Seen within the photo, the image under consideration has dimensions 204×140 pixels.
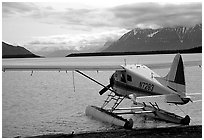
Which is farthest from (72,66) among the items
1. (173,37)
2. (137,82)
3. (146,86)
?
(173,37)

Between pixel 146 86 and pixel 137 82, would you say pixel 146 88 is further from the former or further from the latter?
pixel 137 82

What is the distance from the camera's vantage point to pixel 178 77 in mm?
7160

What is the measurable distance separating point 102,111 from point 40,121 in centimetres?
203

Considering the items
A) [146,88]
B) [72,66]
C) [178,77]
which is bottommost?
[146,88]

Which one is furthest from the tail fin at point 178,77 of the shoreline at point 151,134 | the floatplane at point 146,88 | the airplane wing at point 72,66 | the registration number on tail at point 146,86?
the shoreline at point 151,134

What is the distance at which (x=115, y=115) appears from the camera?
8016 mm

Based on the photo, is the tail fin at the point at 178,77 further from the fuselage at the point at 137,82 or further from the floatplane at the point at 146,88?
the fuselage at the point at 137,82

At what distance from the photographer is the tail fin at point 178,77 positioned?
709cm

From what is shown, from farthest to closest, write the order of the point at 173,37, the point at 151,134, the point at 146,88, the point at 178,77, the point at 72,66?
the point at 173,37
the point at 72,66
the point at 146,88
the point at 178,77
the point at 151,134

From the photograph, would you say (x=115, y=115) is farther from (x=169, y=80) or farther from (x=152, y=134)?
(x=152, y=134)

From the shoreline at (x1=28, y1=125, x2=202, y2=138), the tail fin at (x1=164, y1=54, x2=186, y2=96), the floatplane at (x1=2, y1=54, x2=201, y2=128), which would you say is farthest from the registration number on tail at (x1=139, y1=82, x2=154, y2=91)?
the shoreline at (x1=28, y1=125, x2=202, y2=138)

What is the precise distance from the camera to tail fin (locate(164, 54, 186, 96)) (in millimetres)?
7090

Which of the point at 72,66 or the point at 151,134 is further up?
the point at 72,66

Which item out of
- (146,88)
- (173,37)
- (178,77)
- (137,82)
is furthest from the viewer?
(173,37)
